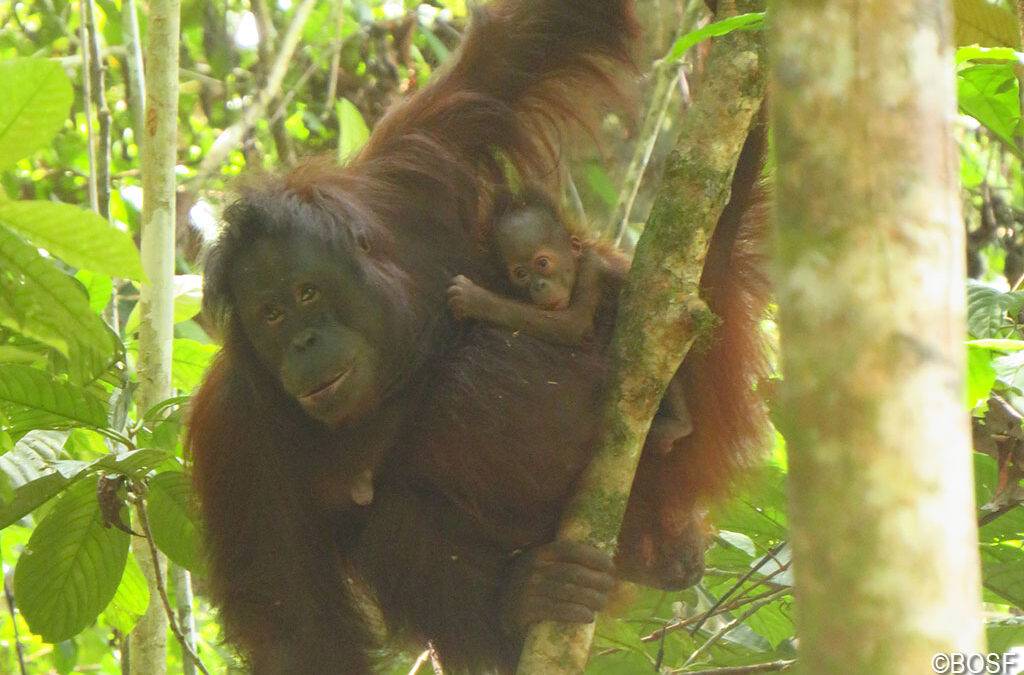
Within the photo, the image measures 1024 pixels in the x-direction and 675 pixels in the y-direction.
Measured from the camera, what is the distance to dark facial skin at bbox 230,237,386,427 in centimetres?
297

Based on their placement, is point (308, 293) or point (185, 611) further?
point (185, 611)

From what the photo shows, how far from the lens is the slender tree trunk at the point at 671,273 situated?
2627 mm

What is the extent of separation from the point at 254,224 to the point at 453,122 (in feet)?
2.19

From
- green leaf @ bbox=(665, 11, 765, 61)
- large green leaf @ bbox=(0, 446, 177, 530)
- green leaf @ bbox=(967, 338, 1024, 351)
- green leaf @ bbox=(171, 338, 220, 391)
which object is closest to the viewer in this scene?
green leaf @ bbox=(967, 338, 1024, 351)

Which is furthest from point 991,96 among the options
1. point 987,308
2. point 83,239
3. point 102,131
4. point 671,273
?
point 102,131

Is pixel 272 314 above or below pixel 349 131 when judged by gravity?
below

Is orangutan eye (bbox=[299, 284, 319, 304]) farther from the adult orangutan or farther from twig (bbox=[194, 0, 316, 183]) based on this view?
twig (bbox=[194, 0, 316, 183])

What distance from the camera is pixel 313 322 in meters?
3.06

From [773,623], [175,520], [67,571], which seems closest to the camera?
[67,571]

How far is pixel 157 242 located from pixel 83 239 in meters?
1.45

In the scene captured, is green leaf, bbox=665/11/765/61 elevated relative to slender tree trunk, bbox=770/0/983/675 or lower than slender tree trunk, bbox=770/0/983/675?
elevated

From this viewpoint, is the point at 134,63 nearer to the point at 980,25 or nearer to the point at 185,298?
the point at 185,298

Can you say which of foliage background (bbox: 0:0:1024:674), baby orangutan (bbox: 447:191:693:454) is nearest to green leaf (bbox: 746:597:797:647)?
foliage background (bbox: 0:0:1024:674)

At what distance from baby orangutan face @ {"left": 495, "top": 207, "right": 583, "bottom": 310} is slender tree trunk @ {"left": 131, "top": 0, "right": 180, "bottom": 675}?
40.3 inches
